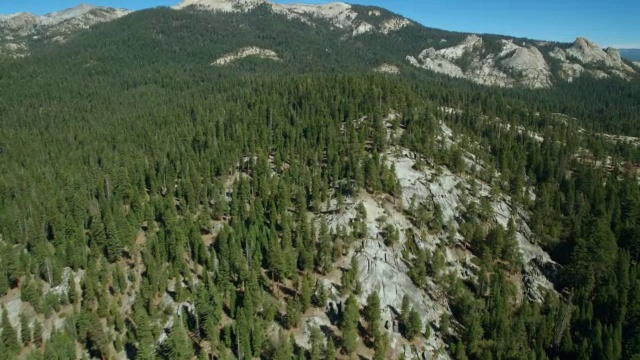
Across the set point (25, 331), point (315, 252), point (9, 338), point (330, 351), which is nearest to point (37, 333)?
point (25, 331)

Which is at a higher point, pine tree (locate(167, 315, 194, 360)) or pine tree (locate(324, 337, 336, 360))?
pine tree (locate(167, 315, 194, 360))

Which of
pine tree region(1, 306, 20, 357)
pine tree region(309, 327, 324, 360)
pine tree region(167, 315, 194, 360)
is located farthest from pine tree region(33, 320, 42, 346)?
pine tree region(309, 327, 324, 360)

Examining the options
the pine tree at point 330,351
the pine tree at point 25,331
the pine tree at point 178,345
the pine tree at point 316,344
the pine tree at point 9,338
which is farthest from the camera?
the pine tree at point 25,331

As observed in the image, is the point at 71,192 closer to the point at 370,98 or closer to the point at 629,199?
the point at 370,98

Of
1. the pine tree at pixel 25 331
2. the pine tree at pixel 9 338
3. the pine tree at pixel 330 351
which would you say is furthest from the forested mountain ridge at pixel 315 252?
the pine tree at pixel 330 351

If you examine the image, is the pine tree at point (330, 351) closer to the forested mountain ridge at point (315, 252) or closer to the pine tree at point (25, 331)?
the forested mountain ridge at point (315, 252)

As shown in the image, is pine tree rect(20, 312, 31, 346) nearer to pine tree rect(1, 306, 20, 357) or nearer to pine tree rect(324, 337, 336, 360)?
pine tree rect(1, 306, 20, 357)

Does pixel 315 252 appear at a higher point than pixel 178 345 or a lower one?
higher

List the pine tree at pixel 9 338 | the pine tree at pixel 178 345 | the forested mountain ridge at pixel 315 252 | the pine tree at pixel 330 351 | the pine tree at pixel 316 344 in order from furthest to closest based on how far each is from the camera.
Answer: the forested mountain ridge at pixel 315 252, the pine tree at pixel 9 338, the pine tree at pixel 316 344, the pine tree at pixel 330 351, the pine tree at pixel 178 345

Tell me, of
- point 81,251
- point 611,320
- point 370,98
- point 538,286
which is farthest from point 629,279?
point 81,251

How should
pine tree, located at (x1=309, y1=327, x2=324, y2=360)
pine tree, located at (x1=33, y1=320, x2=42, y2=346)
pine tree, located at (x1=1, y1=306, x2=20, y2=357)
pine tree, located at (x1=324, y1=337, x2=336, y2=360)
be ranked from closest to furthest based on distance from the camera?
pine tree, located at (x1=324, y1=337, x2=336, y2=360)
pine tree, located at (x1=309, y1=327, x2=324, y2=360)
pine tree, located at (x1=1, y1=306, x2=20, y2=357)
pine tree, located at (x1=33, y1=320, x2=42, y2=346)

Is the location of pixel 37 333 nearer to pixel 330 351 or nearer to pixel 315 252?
pixel 330 351
